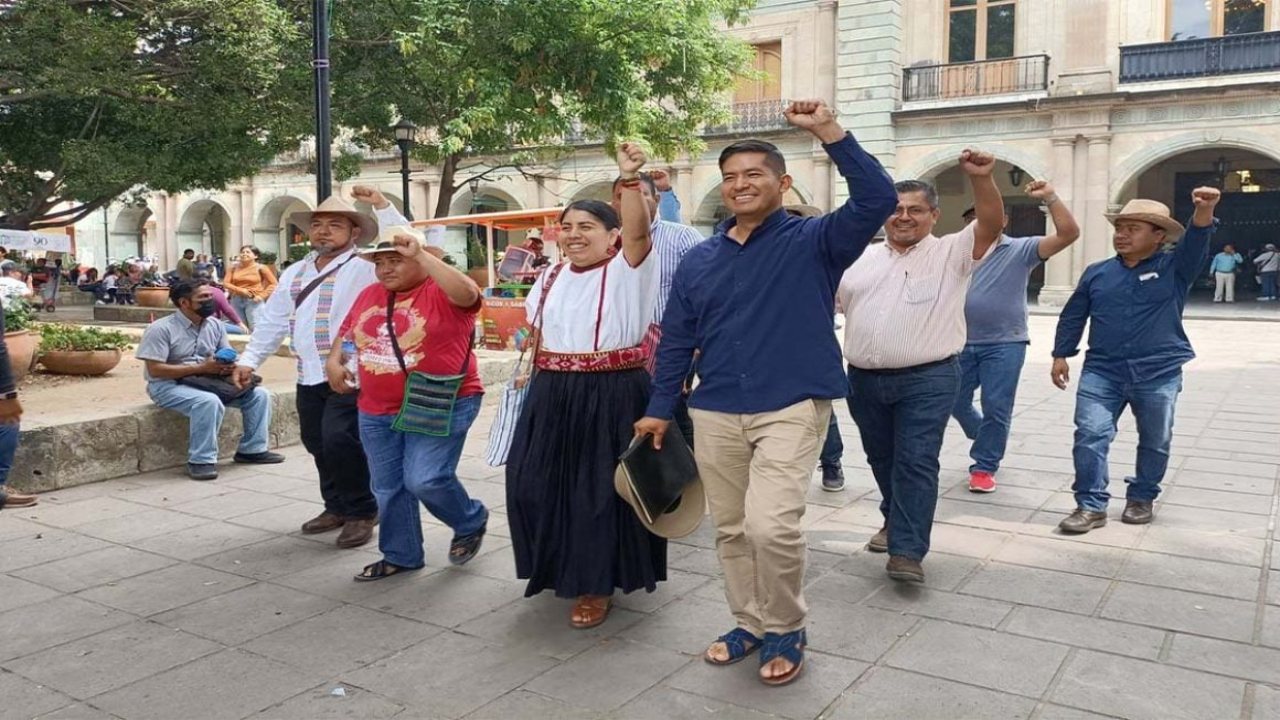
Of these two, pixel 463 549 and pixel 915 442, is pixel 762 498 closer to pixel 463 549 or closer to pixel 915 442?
pixel 915 442

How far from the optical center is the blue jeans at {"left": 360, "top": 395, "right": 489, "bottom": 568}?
455 centimetres

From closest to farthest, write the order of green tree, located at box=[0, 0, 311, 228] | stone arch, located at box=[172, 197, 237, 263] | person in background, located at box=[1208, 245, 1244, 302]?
green tree, located at box=[0, 0, 311, 228] < person in background, located at box=[1208, 245, 1244, 302] < stone arch, located at box=[172, 197, 237, 263]

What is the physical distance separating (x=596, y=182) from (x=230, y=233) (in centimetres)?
1566

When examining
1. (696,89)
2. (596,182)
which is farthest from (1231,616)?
(596,182)

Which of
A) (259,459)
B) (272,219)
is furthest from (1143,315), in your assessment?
(272,219)

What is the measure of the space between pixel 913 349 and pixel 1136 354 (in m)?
1.66

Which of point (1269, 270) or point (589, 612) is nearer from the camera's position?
point (589, 612)

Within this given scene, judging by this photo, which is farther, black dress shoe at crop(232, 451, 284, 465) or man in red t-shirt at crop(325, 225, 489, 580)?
black dress shoe at crop(232, 451, 284, 465)


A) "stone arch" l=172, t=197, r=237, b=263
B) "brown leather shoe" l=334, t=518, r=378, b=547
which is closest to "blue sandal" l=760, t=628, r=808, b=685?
"brown leather shoe" l=334, t=518, r=378, b=547

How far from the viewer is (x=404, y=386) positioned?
4.56 metres

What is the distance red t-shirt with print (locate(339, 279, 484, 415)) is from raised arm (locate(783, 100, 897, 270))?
1.79m

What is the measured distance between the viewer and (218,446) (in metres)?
7.27

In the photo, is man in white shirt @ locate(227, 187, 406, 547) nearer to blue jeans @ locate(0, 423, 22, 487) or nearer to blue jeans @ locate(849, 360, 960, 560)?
blue jeans @ locate(0, 423, 22, 487)

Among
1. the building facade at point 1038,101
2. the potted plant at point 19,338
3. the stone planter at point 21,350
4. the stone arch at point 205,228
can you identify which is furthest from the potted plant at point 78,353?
the stone arch at point 205,228
